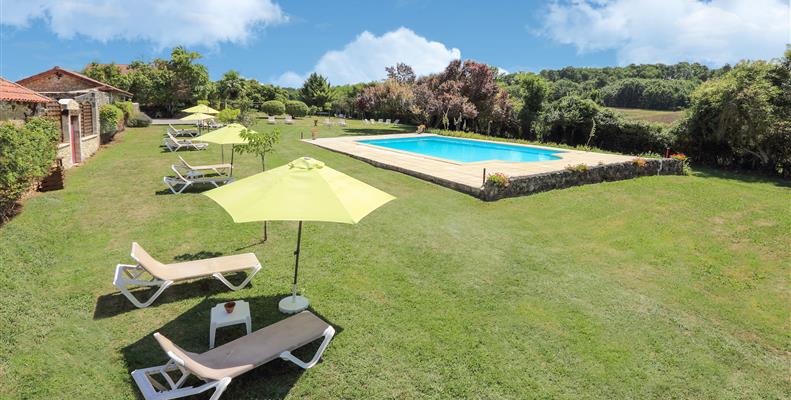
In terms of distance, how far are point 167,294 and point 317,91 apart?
5403 cm

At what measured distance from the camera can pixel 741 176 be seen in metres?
18.0

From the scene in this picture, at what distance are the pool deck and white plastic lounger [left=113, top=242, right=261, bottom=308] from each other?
816 cm

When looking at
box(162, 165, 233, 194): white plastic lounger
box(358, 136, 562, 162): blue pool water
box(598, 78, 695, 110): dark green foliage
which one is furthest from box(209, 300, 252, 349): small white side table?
box(598, 78, 695, 110): dark green foliage

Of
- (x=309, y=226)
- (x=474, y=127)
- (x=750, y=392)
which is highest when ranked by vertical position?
(x=474, y=127)

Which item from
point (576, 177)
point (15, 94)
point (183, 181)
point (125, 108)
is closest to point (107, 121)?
point (125, 108)

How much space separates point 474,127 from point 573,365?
33.1 m

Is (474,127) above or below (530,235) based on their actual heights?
above

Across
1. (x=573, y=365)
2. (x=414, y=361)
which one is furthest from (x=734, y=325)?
(x=414, y=361)

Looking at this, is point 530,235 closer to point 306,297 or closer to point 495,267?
point 495,267

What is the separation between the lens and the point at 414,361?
16.4 feet

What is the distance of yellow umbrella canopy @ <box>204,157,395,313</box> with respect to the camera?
4957 mm

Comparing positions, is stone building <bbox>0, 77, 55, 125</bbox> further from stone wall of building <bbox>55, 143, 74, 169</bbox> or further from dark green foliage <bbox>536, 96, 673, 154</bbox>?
dark green foliage <bbox>536, 96, 673, 154</bbox>

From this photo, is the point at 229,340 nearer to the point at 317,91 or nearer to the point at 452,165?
the point at 452,165

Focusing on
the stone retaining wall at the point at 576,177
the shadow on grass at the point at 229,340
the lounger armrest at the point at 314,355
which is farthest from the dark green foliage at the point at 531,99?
the lounger armrest at the point at 314,355
